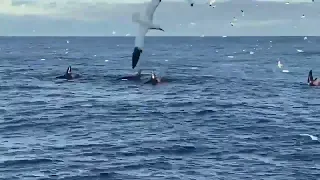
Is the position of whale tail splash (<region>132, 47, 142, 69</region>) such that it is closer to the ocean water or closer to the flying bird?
the flying bird

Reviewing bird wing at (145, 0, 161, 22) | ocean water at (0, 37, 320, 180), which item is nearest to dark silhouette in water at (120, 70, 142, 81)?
ocean water at (0, 37, 320, 180)

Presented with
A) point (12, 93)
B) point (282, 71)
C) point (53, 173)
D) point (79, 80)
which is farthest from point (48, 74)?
point (53, 173)

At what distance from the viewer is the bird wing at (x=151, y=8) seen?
15281 millimetres

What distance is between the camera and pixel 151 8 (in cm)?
1581

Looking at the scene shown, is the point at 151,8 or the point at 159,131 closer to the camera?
the point at 151,8

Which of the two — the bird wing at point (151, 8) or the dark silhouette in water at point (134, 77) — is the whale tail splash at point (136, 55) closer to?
the bird wing at point (151, 8)

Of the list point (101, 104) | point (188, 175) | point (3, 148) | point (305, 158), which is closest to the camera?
point (188, 175)

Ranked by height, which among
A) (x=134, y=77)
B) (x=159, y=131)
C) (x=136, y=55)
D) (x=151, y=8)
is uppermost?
(x=134, y=77)

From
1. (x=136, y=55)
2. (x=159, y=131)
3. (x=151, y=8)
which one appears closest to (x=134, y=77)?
(x=159, y=131)

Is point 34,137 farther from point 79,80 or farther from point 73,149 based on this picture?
point 79,80

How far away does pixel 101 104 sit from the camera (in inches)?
2650

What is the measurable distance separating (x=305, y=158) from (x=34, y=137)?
21.5m

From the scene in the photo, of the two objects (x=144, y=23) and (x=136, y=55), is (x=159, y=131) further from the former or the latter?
(x=144, y=23)

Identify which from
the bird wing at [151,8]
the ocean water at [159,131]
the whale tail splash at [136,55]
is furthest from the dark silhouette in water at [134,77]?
the bird wing at [151,8]
